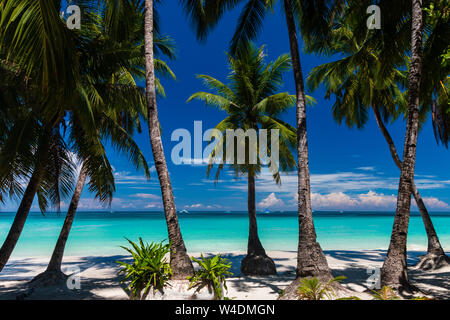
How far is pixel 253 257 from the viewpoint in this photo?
9406 mm

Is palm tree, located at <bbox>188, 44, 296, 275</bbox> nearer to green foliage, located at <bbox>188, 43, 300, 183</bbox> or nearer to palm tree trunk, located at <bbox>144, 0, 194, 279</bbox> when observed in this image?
green foliage, located at <bbox>188, 43, 300, 183</bbox>

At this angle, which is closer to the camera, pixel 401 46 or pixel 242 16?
pixel 401 46

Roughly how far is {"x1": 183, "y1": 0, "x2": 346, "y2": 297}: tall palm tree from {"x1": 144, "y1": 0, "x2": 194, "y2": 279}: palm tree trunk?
2.16m

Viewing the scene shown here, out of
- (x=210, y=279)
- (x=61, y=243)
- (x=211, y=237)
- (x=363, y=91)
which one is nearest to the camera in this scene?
(x=210, y=279)

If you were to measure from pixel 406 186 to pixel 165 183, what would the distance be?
5128 millimetres

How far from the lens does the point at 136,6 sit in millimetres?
7266

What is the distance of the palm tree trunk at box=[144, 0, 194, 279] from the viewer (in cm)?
532

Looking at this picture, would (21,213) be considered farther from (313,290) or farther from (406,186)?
(406,186)
